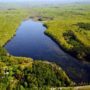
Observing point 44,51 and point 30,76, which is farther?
point 44,51

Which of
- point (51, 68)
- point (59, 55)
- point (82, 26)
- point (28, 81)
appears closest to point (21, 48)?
point (59, 55)

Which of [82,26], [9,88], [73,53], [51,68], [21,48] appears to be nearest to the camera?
[9,88]

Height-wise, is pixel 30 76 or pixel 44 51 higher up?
pixel 30 76

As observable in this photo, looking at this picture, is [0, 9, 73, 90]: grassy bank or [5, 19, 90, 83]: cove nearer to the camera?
[0, 9, 73, 90]: grassy bank

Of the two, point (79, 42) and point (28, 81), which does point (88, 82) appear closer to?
point (28, 81)

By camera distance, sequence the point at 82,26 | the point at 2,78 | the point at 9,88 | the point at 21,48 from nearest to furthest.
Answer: the point at 9,88 → the point at 2,78 → the point at 21,48 → the point at 82,26

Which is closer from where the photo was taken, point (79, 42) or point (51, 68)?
point (51, 68)

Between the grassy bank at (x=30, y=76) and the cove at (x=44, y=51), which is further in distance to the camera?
the cove at (x=44, y=51)
